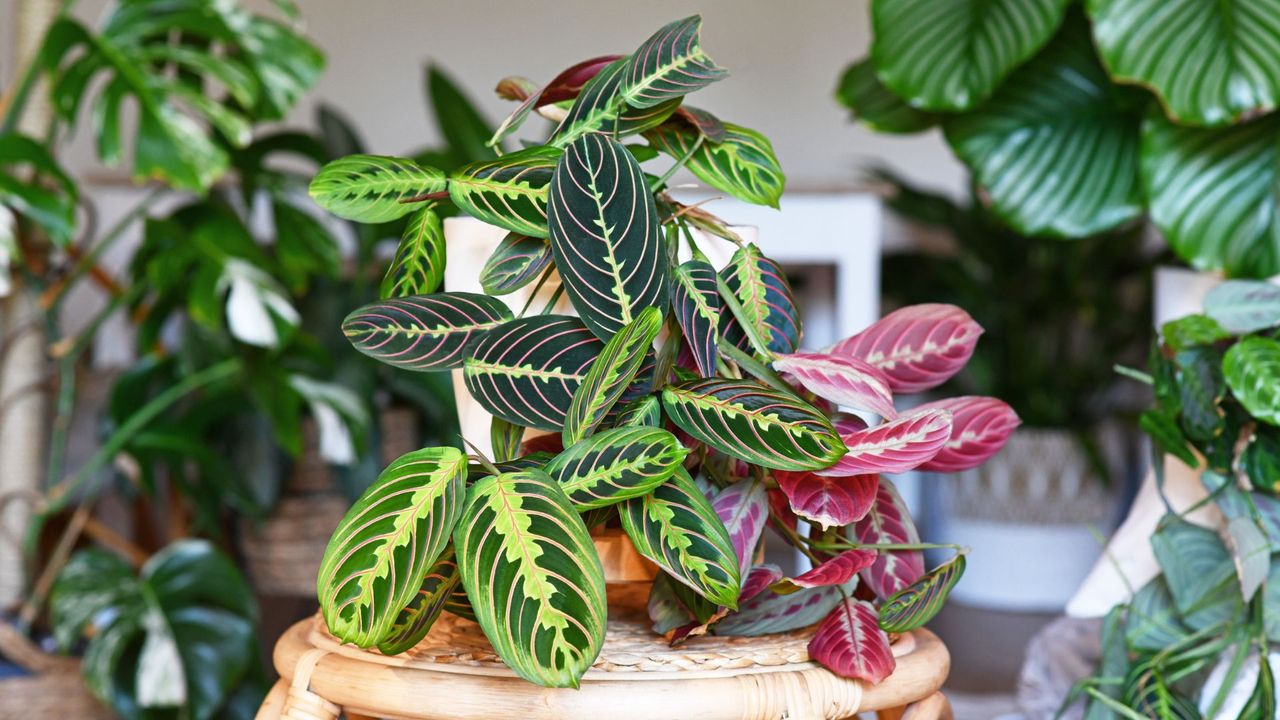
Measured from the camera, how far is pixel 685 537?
51 centimetres

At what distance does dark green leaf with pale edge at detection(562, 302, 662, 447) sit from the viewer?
495mm

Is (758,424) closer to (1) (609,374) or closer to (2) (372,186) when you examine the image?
(1) (609,374)

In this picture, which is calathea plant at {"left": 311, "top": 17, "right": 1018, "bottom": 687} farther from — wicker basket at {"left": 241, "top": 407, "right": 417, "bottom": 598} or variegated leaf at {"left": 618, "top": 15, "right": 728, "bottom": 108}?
wicker basket at {"left": 241, "top": 407, "right": 417, "bottom": 598}

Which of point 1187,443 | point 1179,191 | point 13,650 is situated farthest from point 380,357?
point 13,650

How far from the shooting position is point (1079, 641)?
1.24 metres

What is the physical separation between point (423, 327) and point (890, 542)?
28 centimetres

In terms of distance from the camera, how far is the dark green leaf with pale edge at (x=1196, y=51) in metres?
1.18

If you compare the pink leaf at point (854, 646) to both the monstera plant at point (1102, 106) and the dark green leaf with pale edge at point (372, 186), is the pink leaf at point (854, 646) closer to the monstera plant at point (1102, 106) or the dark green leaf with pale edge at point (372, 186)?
the dark green leaf with pale edge at point (372, 186)

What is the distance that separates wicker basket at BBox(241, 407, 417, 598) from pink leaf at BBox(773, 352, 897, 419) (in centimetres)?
165

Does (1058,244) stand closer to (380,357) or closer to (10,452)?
(10,452)

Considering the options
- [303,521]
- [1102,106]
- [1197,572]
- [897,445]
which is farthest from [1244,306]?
[303,521]

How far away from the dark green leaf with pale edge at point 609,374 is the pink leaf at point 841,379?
0.08 metres

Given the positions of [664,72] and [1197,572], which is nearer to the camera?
[664,72]

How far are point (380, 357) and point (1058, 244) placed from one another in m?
2.49
